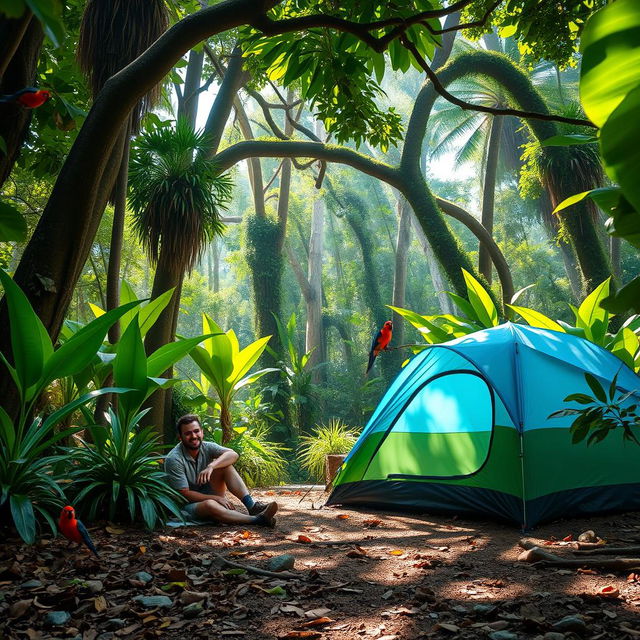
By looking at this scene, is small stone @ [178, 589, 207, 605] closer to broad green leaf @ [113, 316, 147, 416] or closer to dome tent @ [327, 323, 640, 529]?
broad green leaf @ [113, 316, 147, 416]

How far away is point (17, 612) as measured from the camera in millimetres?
2217

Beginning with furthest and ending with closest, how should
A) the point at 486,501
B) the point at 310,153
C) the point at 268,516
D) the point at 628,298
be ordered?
the point at 310,153, the point at 486,501, the point at 268,516, the point at 628,298

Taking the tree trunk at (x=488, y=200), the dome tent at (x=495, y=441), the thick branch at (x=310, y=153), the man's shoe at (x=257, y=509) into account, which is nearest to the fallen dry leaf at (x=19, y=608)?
the man's shoe at (x=257, y=509)

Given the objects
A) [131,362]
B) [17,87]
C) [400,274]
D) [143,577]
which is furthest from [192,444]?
[400,274]

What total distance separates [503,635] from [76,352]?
252cm

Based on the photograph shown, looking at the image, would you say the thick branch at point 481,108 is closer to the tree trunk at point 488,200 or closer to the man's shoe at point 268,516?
the man's shoe at point 268,516

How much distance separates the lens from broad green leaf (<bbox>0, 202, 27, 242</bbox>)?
1299 mm

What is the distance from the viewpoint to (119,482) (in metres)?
3.81

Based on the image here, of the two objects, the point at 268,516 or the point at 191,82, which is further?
the point at 191,82

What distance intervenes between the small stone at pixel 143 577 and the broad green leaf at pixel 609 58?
252cm

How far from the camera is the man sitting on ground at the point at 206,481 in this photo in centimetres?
411

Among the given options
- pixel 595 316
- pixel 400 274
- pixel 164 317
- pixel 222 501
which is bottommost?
pixel 222 501

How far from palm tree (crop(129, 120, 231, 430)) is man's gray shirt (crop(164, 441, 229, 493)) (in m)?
2.05

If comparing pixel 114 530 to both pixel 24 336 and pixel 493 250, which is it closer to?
pixel 24 336
